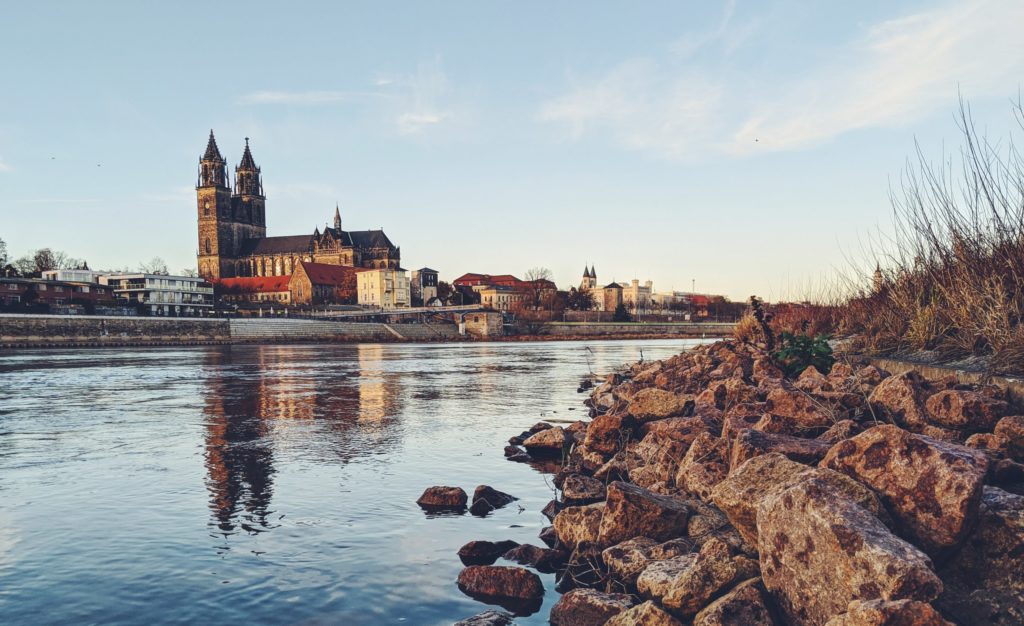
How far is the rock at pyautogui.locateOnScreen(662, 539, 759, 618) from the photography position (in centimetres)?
471

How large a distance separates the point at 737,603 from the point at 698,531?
1.38 m

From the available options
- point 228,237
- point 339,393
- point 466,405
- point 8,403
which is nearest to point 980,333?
point 466,405

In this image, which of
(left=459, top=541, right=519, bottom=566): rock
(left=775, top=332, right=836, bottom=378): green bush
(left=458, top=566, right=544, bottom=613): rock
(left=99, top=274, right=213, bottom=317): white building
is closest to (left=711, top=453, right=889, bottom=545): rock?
(left=458, top=566, right=544, bottom=613): rock

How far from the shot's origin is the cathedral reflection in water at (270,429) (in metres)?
8.91

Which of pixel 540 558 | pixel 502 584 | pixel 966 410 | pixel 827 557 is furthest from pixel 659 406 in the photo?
pixel 827 557

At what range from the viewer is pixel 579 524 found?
659cm

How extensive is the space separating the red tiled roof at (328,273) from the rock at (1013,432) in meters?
152

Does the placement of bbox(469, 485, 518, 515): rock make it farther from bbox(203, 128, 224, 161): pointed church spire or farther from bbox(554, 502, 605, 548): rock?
bbox(203, 128, 224, 161): pointed church spire

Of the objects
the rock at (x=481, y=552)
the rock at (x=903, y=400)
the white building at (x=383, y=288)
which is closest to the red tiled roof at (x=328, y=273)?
the white building at (x=383, y=288)

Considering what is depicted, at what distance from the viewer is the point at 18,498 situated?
8.96 meters

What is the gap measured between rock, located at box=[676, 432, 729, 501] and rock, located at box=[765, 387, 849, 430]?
617 millimetres

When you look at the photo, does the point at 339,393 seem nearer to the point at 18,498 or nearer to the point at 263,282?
the point at 18,498

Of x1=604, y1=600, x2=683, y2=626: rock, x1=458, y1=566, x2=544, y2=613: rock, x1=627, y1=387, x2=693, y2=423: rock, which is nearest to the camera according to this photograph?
x1=604, y1=600, x2=683, y2=626: rock

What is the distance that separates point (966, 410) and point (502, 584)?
4.25 meters
